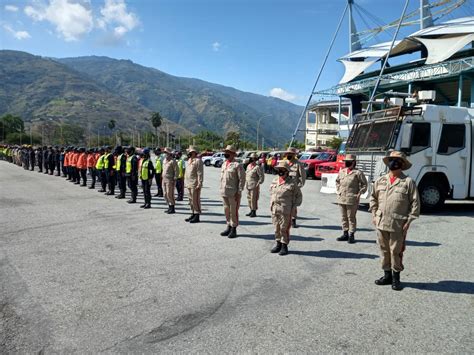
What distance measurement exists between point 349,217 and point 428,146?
4625 millimetres

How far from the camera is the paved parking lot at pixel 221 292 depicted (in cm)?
360

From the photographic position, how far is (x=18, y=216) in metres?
9.79

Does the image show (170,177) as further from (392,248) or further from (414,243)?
(392,248)

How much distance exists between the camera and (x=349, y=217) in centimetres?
766

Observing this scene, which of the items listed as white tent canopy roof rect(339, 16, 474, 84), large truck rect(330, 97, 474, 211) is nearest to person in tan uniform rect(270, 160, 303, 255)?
large truck rect(330, 97, 474, 211)

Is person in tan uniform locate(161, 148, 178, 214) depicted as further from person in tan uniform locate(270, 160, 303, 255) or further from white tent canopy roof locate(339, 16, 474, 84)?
white tent canopy roof locate(339, 16, 474, 84)

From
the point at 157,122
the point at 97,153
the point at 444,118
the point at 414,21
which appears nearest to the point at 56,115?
the point at 157,122

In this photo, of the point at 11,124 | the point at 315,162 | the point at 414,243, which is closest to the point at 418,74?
the point at 315,162

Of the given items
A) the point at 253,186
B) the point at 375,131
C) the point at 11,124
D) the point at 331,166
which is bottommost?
the point at 253,186

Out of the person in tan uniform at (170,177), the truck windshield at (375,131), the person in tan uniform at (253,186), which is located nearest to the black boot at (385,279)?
the person in tan uniform at (253,186)

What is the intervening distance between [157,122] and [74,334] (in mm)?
118172

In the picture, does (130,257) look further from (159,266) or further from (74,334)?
(74,334)

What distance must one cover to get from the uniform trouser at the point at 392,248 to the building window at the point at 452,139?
275 inches

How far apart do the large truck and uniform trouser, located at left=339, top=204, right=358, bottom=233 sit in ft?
9.48
